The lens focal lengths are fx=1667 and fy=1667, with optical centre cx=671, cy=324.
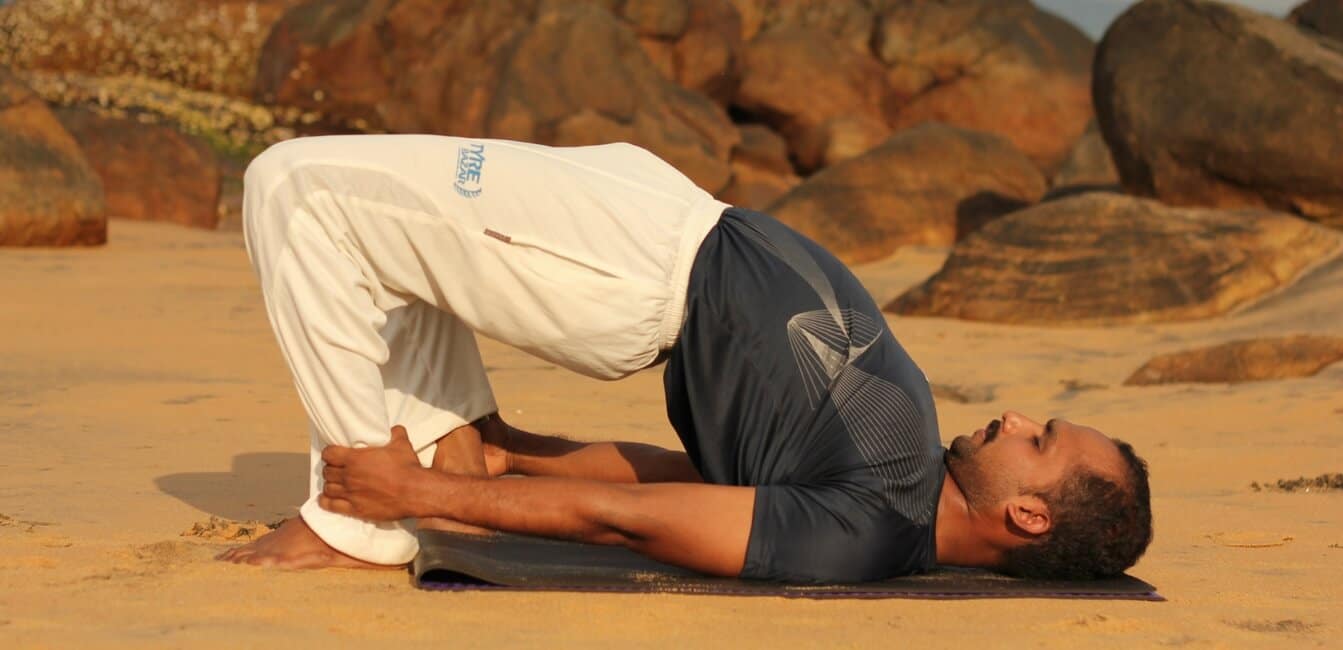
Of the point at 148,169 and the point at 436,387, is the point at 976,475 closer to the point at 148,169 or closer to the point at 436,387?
the point at 436,387

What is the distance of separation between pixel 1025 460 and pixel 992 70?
1856cm

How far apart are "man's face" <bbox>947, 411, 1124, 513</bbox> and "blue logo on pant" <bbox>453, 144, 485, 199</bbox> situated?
3.72 feet

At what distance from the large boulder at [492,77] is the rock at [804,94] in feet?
6.42

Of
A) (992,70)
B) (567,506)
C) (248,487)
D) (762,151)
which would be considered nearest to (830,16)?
(992,70)

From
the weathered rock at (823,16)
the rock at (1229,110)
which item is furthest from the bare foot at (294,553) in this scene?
the weathered rock at (823,16)

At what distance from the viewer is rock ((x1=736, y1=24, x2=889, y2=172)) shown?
65.5 ft

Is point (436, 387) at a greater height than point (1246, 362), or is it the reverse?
point (436, 387)

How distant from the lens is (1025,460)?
3.32 metres

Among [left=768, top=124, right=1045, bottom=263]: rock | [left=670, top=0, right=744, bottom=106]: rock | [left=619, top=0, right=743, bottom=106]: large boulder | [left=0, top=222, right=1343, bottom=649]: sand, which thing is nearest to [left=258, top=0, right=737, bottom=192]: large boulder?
[left=619, top=0, right=743, bottom=106]: large boulder

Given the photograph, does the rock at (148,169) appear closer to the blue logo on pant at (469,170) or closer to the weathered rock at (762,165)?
the weathered rock at (762,165)

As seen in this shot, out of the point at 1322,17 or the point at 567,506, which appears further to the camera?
the point at 1322,17

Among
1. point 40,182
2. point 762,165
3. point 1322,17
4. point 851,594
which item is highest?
point 1322,17

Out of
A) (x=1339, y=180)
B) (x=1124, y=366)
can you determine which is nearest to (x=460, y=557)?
(x=1124, y=366)

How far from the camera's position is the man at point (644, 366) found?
3.08m
